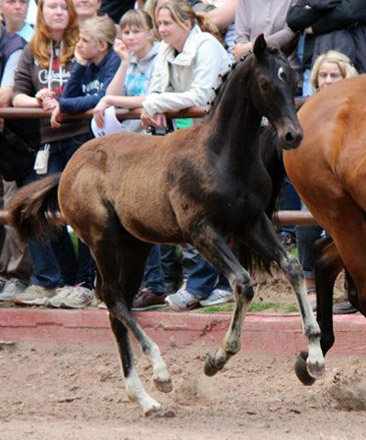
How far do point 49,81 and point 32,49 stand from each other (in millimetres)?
295

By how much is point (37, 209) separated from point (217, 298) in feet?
5.62

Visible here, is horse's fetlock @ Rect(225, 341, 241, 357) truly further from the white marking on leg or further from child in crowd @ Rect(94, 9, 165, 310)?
child in crowd @ Rect(94, 9, 165, 310)

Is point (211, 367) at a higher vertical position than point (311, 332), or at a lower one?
lower

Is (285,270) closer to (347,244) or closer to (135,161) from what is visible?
(347,244)

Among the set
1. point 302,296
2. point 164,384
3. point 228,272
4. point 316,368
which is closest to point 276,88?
point 228,272

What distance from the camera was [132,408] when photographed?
686 centimetres

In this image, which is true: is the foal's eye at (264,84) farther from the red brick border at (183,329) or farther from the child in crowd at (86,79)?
the child in crowd at (86,79)

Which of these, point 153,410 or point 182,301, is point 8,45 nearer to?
point 182,301

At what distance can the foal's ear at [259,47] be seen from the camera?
568 cm

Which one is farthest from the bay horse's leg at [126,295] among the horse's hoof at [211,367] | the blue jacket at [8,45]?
the blue jacket at [8,45]

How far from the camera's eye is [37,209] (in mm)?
7113

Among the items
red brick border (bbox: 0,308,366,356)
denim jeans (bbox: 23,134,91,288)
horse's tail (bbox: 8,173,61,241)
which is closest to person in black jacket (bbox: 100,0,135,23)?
denim jeans (bbox: 23,134,91,288)

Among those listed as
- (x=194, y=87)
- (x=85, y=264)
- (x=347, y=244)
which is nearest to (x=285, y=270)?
(x=347, y=244)

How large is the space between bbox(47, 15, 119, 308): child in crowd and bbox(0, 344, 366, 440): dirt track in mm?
410
